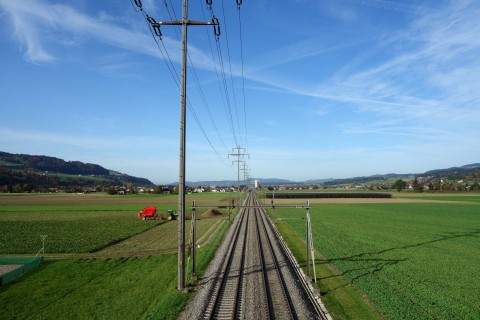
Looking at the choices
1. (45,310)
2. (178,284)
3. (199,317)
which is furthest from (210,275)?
(45,310)

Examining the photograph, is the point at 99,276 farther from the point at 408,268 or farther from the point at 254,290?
the point at 408,268

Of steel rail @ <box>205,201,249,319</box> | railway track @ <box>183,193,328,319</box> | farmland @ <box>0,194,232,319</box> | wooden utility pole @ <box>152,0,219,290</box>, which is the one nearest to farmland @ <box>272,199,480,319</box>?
railway track @ <box>183,193,328,319</box>

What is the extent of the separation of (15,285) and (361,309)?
2367 cm

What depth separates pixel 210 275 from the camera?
25.4m

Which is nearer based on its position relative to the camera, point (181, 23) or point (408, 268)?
point (181, 23)

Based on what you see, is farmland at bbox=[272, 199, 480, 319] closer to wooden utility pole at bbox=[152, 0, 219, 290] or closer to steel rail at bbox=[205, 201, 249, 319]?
steel rail at bbox=[205, 201, 249, 319]

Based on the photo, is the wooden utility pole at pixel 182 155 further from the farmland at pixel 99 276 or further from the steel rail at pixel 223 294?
the steel rail at pixel 223 294

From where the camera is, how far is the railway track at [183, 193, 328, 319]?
17.9 metres

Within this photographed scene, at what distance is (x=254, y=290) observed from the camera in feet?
71.1

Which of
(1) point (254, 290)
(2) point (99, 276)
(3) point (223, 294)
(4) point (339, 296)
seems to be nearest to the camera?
(4) point (339, 296)

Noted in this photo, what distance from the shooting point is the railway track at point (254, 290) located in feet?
58.9

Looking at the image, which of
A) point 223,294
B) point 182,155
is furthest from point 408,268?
point 182,155

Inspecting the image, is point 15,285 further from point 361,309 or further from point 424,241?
point 424,241

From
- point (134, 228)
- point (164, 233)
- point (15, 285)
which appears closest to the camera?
point (15, 285)
